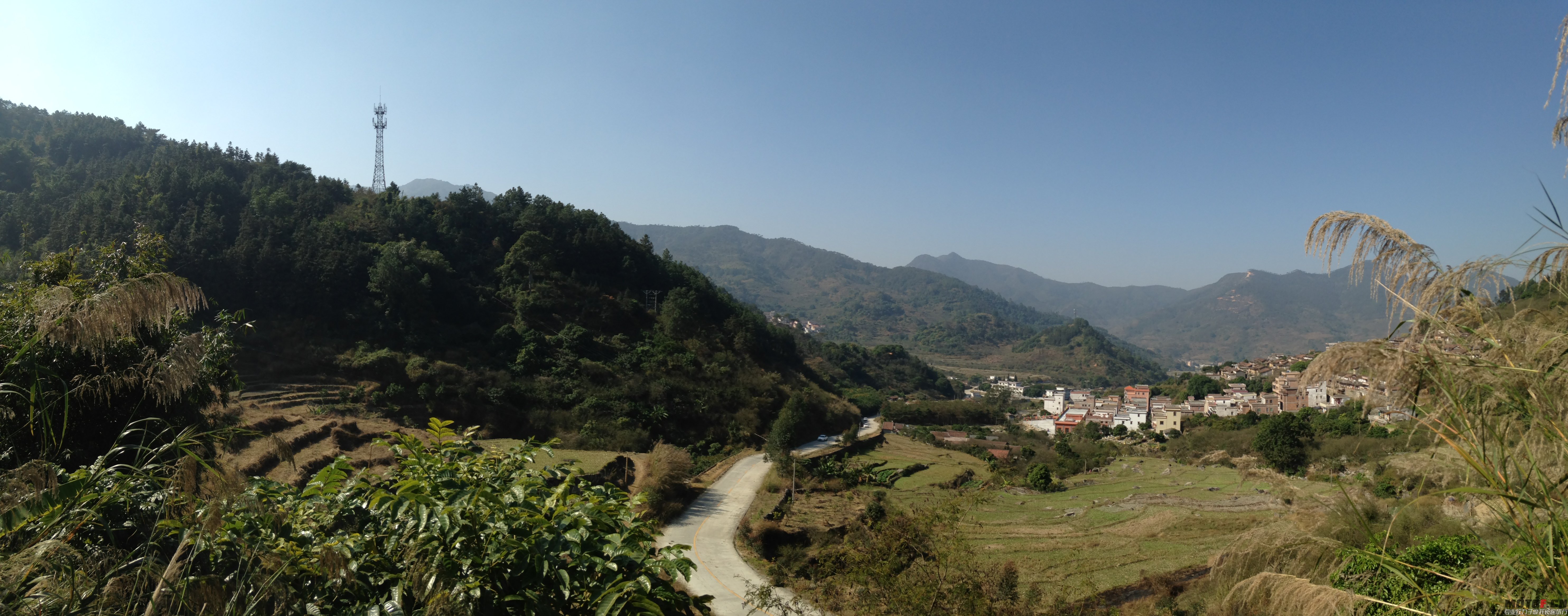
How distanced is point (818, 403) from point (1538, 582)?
29.7 metres

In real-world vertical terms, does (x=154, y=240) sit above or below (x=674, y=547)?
above

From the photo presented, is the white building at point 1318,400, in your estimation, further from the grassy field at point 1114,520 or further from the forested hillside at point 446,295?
the forested hillside at point 446,295

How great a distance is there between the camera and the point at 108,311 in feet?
8.25

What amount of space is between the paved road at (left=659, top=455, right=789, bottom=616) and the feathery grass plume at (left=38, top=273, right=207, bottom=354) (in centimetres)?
606

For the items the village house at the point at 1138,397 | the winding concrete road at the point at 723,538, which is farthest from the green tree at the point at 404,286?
the village house at the point at 1138,397

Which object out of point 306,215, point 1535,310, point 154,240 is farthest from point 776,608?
point 306,215

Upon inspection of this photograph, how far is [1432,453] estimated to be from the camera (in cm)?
227

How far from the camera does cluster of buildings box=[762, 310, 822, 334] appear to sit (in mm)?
78312

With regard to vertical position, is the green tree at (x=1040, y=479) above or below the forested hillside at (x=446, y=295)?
below

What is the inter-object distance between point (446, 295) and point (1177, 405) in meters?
51.3

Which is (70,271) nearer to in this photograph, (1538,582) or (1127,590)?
(1538,582)

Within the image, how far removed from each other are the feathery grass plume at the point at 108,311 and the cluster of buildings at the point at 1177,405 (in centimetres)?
3663

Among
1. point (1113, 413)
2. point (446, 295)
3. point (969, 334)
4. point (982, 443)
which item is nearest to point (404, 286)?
point (446, 295)

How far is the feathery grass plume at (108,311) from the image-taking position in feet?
8.18
